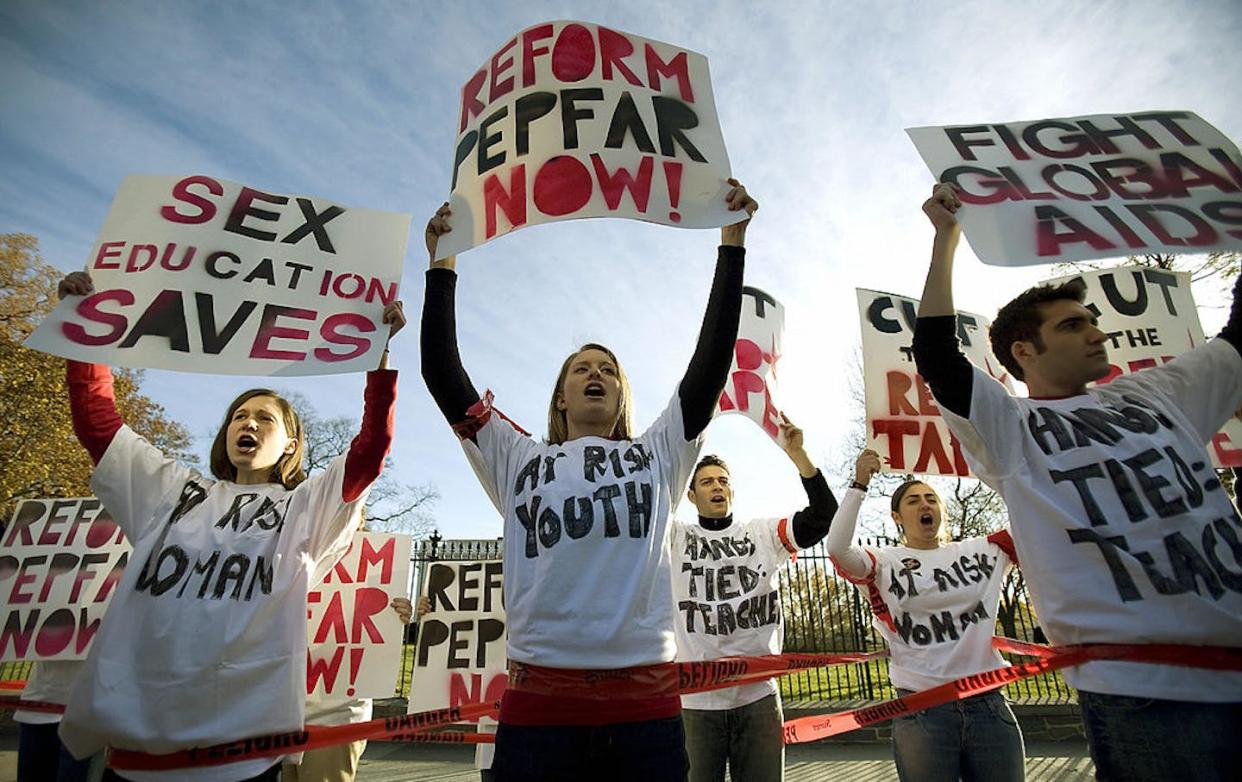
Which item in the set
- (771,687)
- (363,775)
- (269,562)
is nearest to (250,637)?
(269,562)

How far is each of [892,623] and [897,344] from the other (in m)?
1.65

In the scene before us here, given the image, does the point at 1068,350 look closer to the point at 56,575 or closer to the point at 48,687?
the point at 48,687

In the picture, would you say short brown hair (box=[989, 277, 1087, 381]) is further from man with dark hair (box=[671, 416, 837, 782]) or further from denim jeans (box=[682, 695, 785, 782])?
denim jeans (box=[682, 695, 785, 782])

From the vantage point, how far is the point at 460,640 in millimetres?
4684

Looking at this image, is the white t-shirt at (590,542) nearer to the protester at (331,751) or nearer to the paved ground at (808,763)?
the protester at (331,751)

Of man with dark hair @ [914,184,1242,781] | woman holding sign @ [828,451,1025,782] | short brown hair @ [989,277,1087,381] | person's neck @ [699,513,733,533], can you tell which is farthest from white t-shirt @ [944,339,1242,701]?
person's neck @ [699,513,733,533]

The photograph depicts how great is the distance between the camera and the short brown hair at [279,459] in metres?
2.93

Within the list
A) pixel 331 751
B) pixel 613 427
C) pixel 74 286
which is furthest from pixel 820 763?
pixel 74 286

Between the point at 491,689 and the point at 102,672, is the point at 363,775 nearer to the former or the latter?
the point at 491,689

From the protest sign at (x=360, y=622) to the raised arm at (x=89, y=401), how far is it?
5.00ft

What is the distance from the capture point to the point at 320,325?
2.89 meters

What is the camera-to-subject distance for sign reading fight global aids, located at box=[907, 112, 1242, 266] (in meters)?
2.54

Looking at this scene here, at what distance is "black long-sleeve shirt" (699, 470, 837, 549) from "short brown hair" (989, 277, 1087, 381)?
128 cm

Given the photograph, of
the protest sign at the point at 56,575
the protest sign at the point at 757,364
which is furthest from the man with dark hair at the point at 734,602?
the protest sign at the point at 56,575
